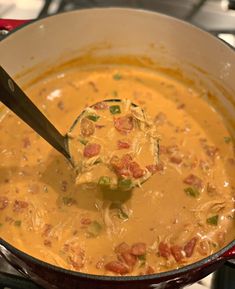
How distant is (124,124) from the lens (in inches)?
52.9

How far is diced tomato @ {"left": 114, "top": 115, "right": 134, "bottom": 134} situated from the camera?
1333mm

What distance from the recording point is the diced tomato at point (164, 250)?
1.30 m

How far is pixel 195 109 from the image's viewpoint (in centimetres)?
169

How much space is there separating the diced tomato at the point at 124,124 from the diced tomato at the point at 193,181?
26 centimetres

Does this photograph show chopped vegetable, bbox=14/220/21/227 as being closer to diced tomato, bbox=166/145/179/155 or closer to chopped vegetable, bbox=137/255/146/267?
chopped vegetable, bbox=137/255/146/267

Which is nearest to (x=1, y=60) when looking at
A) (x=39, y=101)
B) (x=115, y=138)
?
(x=39, y=101)

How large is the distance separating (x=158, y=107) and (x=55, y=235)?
591 millimetres

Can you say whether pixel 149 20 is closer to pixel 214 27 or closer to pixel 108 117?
pixel 214 27

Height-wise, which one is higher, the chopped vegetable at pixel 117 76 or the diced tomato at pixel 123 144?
the chopped vegetable at pixel 117 76

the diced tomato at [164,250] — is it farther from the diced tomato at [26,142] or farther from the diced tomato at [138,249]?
the diced tomato at [26,142]

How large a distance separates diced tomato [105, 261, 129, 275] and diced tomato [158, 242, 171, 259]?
0.11m

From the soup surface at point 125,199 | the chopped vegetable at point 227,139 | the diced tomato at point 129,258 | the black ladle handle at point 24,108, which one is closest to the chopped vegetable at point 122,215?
the soup surface at point 125,199

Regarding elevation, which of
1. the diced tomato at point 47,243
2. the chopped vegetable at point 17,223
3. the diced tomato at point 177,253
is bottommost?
the diced tomato at point 177,253

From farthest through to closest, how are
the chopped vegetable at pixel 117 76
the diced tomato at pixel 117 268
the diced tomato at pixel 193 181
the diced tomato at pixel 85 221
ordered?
the chopped vegetable at pixel 117 76 < the diced tomato at pixel 193 181 < the diced tomato at pixel 85 221 < the diced tomato at pixel 117 268
